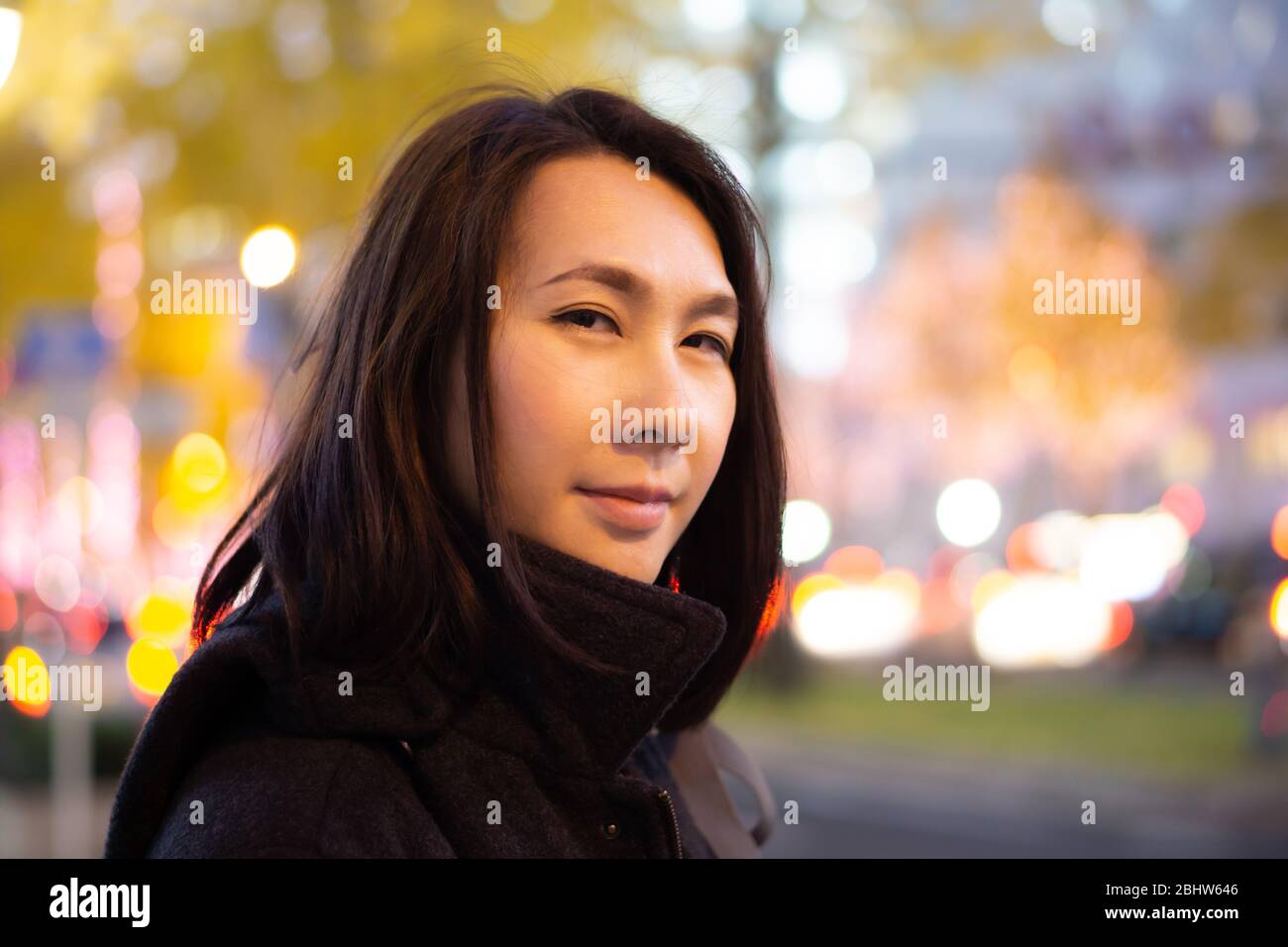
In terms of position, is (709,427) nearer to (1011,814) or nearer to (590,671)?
(590,671)

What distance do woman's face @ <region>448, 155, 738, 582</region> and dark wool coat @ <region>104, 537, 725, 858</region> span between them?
0.07m

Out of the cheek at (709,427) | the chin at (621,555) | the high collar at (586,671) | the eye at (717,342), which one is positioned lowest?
the high collar at (586,671)

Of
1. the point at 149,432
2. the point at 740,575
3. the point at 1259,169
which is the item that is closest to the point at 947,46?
the point at 1259,169

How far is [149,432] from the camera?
40.0ft

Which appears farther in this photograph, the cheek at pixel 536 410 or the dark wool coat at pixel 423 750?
the cheek at pixel 536 410

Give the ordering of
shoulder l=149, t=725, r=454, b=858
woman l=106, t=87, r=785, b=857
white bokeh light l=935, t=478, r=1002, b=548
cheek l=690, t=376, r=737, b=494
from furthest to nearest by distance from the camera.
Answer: white bokeh light l=935, t=478, r=1002, b=548
cheek l=690, t=376, r=737, b=494
woman l=106, t=87, r=785, b=857
shoulder l=149, t=725, r=454, b=858

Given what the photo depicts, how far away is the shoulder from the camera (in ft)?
4.62

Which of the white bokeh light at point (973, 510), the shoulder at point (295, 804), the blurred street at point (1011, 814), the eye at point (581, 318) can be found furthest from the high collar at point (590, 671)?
the white bokeh light at point (973, 510)

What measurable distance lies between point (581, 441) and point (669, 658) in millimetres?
299

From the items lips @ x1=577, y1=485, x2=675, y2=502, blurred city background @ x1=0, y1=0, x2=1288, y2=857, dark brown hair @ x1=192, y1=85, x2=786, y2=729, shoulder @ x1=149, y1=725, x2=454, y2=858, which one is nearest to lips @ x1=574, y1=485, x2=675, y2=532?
lips @ x1=577, y1=485, x2=675, y2=502

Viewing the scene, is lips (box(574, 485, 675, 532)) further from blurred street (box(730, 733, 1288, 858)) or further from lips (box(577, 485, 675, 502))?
blurred street (box(730, 733, 1288, 858))

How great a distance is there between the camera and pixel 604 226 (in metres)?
1.71

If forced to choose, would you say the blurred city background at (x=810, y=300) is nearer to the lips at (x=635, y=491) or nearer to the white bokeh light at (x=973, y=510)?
the lips at (x=635, y=491)

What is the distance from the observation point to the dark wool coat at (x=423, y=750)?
1456 millimetres
